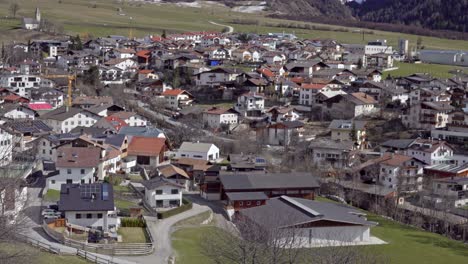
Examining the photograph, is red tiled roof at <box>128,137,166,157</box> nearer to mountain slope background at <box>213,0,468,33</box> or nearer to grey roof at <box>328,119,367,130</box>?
grey roof at <box>328,119,367,130</box>

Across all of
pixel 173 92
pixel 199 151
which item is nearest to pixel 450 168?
pixel 199 151

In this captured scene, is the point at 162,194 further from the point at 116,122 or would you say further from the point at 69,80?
the point at 69,80

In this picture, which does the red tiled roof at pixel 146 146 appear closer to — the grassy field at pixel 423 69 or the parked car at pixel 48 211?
the parked car at pixel 48 211

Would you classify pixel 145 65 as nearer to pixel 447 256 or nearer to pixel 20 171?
pixel 20 171

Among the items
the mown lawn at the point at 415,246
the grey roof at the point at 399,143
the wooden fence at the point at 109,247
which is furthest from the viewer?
the grey roof at the point at 399,143

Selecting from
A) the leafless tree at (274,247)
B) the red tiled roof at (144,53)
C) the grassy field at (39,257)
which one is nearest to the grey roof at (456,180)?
the leafless tree at (274,247)

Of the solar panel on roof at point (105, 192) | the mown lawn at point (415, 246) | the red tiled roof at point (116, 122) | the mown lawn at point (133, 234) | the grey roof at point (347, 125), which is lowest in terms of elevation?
the mown lawn at point (415, 246)
